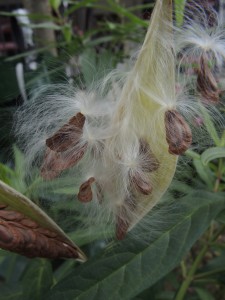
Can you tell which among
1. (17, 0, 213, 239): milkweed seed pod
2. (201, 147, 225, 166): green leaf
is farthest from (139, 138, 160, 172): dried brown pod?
(201, 147, 225, 166): green leaf

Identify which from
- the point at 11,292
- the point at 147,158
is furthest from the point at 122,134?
the point at 11,292

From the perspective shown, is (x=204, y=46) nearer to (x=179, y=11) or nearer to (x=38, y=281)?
(x=179, y=11)

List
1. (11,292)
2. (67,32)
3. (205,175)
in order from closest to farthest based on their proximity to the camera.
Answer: (205,175) → (11,292) → (67,32)

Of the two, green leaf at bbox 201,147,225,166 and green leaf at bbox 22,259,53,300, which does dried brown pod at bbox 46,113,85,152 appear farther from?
green leaf at bbox 22,259,53,300

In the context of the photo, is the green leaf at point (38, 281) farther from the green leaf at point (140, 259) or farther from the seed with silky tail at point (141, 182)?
the seed with silky tail at point (141, 182)

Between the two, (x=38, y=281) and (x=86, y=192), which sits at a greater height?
(x=86, y=192)

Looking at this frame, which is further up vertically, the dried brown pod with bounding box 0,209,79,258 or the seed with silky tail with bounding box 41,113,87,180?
the seed with silky tail with bounding box 41,113,87,180
